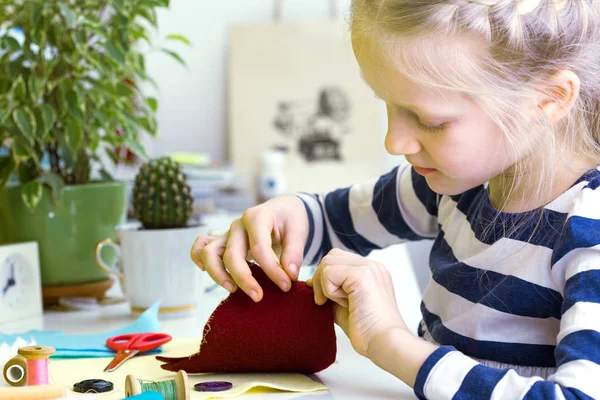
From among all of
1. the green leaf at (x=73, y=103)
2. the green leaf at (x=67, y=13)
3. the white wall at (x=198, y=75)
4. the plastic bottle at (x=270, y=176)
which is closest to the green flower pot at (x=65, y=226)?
the green leaf at (x=73, y=103)

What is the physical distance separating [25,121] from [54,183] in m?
0.09

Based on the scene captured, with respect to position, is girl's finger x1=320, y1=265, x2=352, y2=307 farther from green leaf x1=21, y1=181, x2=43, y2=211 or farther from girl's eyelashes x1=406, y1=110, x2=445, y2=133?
green leaf x1=21, y1=181, x2=43, y2=211

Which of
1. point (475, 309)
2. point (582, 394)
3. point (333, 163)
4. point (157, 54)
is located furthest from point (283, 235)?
point (157, 54)

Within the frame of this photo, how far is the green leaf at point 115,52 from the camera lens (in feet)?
3.42

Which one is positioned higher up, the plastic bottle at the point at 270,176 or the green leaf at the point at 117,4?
the green leaf at the point at 117,4

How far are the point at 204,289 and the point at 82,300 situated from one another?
0.18 m

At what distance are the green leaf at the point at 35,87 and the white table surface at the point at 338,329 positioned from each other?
0.28 meters

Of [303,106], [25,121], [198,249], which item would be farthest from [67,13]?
[303,106]

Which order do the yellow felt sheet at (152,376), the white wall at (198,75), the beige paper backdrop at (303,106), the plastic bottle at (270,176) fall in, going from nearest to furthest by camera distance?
the yellow felt sheet at (152,376)
the plastic bottle at (270,176)
the beige paper backdrop at (303,106)
the white wall at (198,75)

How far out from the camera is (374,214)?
0.93 metres

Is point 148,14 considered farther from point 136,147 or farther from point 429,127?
point 429,127

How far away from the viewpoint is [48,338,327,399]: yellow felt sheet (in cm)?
64

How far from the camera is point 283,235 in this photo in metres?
0.82

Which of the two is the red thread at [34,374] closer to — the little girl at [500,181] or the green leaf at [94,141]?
the little girl at [500,181]
